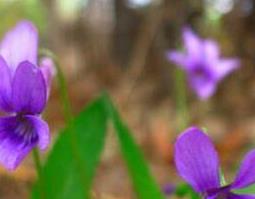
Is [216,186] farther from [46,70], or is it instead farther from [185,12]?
[185,12]

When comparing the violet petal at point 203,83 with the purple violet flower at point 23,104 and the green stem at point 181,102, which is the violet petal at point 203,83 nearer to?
the green stem at point 181,102

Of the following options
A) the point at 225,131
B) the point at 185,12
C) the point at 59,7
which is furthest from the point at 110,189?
the point at 59,7

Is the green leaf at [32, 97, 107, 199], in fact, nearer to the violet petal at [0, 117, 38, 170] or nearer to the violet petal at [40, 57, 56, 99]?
the violet petal at [40, 57, 56, 99]

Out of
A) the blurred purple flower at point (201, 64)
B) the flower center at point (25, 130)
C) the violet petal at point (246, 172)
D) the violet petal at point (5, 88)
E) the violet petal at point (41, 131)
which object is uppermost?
the blurred purple flower at point (201, 64)

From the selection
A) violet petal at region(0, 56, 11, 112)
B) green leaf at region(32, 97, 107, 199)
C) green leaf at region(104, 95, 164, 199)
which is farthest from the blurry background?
violet petal at region(0, 56, 11, 112)

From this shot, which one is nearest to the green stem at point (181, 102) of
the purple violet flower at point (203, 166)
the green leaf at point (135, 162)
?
the green leaf at point (135, 162)

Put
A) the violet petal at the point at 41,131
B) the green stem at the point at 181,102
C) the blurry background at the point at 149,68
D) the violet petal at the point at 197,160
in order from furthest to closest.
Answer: the blurry background at the point at 149,68
the green stem at the point at 181,102
the violet petal at the point at 41,131
the violet petal at the point at 197,160

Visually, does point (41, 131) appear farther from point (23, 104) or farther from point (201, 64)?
point (201, 64)
